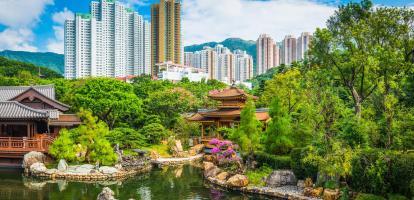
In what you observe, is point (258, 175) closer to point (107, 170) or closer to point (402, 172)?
point (402, 172)

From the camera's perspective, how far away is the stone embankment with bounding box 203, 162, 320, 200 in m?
15.0

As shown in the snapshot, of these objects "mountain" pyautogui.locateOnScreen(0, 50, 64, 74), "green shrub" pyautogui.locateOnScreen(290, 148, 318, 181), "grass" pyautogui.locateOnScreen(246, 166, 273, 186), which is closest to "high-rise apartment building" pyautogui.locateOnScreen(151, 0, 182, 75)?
"mountain" pyautogui.locateOnScreen(0, 50, 64, 74)

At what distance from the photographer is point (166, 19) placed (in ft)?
315

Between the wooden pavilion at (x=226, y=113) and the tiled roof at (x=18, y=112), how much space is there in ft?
41.4

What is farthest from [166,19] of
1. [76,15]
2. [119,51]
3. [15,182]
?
[15,182]

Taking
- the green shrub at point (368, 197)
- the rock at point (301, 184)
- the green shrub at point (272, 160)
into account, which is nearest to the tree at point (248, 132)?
the green shrub at point (272, 160)

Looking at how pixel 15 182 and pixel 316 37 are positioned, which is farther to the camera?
pixel 316 37

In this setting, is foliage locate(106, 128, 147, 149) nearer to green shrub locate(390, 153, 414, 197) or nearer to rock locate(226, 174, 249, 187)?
rock locate(226, 174, 249, 187)

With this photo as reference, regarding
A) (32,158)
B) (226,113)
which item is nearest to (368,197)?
(32,158)

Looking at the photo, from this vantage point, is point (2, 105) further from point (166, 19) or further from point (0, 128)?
point (166, 19)

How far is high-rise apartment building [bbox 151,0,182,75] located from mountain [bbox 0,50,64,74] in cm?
5904

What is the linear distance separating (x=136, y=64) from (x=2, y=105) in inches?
3123

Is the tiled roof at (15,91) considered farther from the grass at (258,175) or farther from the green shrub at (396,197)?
the green shrub at (396,197)

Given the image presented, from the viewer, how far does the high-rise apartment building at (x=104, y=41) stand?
3445 inches
